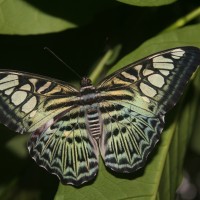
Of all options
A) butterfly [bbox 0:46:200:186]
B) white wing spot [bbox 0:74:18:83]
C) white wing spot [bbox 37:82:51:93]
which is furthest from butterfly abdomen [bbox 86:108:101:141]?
white wing spot [bbox 0:74:18:83]

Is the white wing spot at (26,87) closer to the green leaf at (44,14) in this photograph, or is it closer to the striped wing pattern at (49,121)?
the striped wing pattern at (49,121)

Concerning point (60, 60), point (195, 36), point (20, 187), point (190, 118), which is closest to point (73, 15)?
point (60, 60)

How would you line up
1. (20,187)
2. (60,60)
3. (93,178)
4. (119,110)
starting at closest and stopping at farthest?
(93,178) → (119,110) → (60,60) → (20,187)

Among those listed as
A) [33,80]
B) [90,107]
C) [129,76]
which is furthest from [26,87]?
[129,76]

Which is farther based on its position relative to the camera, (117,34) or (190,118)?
(117,34)

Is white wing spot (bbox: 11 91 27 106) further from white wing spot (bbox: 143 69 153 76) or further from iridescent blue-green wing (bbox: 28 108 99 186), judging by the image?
white wing spot (bbox: 143 69 153 76)

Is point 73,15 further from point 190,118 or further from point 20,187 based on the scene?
point 20,187

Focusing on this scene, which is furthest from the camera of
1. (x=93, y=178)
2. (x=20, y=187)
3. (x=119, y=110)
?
(x=20, y=187)

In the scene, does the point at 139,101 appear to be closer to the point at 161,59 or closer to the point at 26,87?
the point at 161,59
